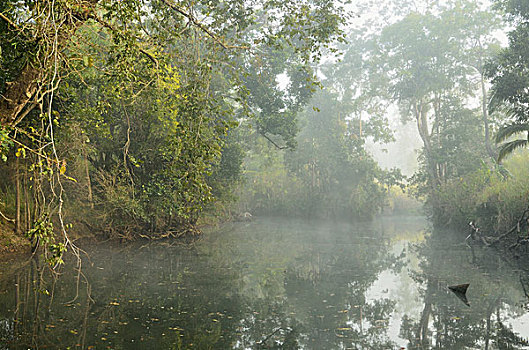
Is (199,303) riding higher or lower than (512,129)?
lower

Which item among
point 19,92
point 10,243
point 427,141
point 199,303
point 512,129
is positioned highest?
point 427,141

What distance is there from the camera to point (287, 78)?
25281 mm

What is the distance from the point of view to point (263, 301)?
873 centimetres

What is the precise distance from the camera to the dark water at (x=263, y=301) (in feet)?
20.9

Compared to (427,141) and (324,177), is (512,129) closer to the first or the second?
(427,141)

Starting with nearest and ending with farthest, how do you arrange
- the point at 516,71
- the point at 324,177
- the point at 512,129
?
1. the point at 516,71
2. the point at 512,129
3. the point at 324,177

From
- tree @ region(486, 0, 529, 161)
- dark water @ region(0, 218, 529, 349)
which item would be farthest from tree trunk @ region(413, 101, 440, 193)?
dark water @ region(0, 218, 529, 349)

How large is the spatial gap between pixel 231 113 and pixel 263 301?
423cm

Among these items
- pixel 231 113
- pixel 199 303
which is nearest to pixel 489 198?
pixel 199 303

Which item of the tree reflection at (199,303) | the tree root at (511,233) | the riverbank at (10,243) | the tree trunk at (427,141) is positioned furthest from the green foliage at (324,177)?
the riverbank at (10,243)

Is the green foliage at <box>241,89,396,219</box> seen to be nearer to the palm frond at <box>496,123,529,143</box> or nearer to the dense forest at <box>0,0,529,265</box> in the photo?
the dense forest at <box>0,0,529,265</box>

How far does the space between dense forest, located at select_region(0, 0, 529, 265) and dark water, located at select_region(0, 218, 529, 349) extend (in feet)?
5.53

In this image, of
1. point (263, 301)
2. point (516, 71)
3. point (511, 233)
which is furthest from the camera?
point (511, 233)

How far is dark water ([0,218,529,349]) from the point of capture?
6.36 metres
